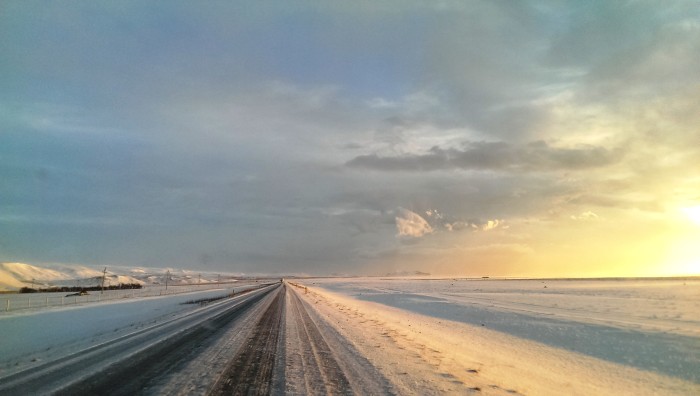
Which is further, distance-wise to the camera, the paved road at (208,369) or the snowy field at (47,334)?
the snowy field at (47,334)

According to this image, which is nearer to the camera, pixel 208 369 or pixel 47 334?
pixel 208 369

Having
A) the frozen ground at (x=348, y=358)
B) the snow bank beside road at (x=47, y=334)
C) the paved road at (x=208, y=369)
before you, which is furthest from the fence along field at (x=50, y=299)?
the paved road at (x=208, y=369)

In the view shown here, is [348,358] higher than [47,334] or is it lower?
higher

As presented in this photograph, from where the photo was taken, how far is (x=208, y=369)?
1205 cm

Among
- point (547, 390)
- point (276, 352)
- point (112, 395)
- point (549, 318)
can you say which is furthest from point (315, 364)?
point (549, 318)

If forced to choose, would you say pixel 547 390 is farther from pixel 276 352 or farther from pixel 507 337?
pixel 507 337

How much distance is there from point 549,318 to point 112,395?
28519 millimetres

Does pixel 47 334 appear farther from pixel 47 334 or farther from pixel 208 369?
pixel 208 369

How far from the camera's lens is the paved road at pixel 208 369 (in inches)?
392

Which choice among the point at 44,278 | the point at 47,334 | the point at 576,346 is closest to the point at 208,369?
the point at 47,334

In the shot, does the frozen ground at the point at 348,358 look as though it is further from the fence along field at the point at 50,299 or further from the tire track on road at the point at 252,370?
the fence along field at the point at 50,299

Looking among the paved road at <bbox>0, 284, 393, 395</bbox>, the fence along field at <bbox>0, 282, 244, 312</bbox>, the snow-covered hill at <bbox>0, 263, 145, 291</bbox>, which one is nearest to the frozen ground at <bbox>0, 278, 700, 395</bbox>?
the paved road at <bbox>0, 284, 393, 395</bbox>

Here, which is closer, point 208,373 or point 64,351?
point 208,373

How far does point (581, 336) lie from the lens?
22.1m
